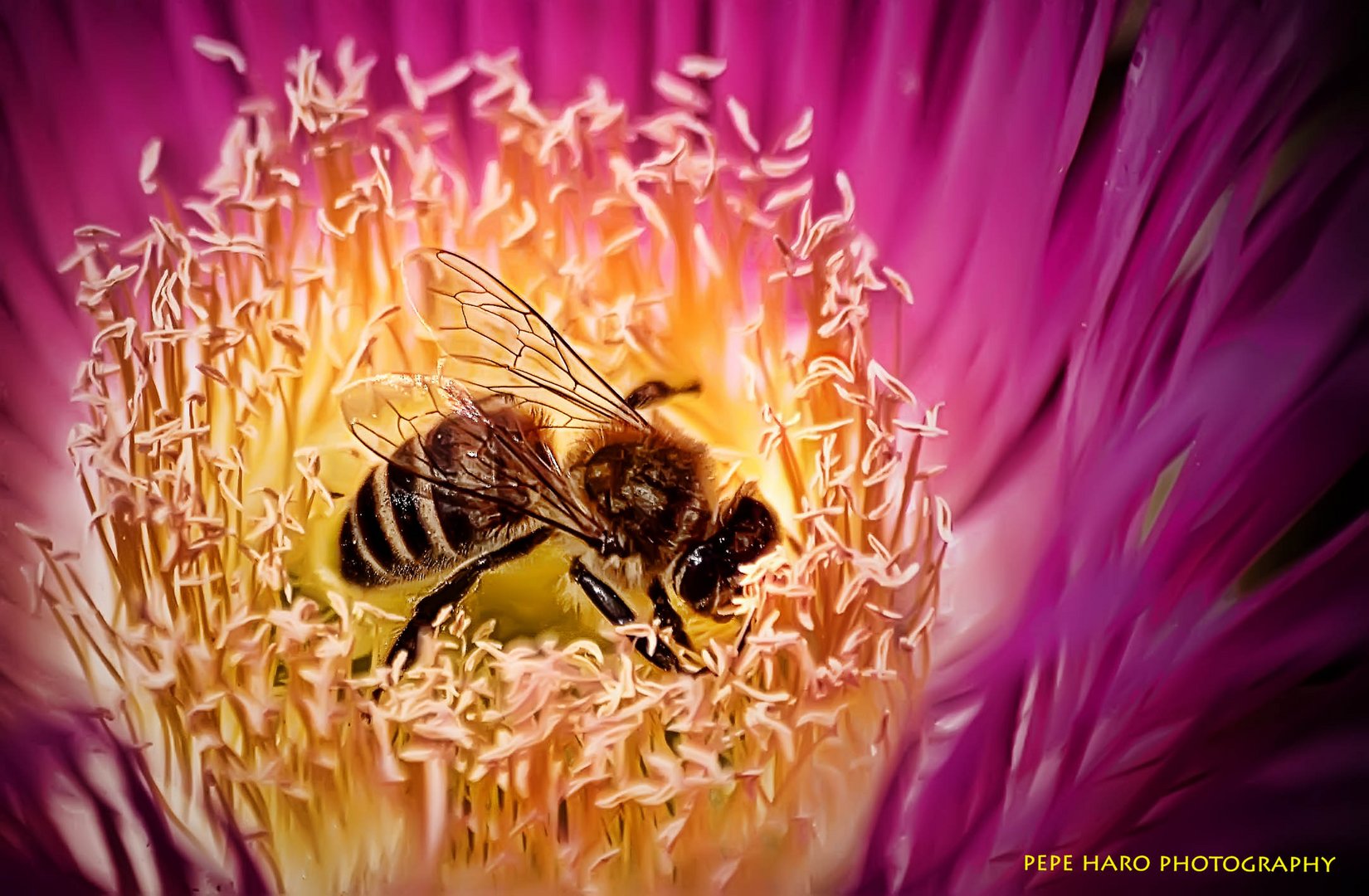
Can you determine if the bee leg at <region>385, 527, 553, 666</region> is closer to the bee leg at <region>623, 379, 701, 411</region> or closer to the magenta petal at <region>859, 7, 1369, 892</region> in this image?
the bee leg at <region>623, 379, 701, 411</region>

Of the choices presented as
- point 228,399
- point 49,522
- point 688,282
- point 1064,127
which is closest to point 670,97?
point 688,282

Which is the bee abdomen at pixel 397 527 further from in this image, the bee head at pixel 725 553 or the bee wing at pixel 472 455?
the bee head at pixel 725 553

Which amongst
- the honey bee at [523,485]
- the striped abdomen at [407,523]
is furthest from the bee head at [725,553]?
the striped abdomen at [407,523]

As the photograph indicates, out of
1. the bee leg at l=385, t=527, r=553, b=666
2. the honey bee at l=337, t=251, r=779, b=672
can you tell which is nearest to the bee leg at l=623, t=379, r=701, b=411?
the honey bee at l=337, t=251, r=779, b=672

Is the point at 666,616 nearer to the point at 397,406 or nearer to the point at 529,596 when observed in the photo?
the point at 529,596

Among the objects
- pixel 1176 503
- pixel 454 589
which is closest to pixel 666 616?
pixel 454 589

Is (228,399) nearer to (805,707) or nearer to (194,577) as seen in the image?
(194,577)
